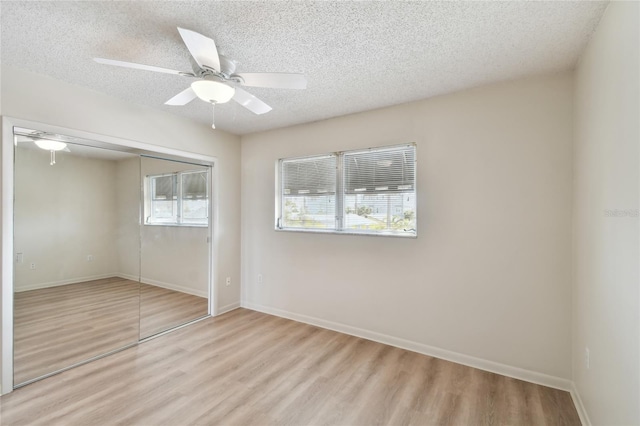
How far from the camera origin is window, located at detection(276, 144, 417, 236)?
3.10 m

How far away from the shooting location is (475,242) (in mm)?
2676

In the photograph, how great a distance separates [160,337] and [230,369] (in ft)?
4.03

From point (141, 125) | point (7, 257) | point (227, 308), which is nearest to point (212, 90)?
point (141, 125)

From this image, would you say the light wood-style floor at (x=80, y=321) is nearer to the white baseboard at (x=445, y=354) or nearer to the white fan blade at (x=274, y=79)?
the white baseboard at (x=445, y=354)

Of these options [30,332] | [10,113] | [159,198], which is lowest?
[30,332]

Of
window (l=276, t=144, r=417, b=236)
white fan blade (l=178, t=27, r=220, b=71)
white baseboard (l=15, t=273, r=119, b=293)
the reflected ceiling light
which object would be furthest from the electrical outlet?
the reflected ceiling light

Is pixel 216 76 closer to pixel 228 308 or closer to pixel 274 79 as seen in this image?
pixel 274 79

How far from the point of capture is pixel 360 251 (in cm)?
333

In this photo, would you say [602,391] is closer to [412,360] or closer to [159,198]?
[412,360]

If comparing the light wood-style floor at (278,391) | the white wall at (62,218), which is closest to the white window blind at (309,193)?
the light wood-style floor at (278,391)

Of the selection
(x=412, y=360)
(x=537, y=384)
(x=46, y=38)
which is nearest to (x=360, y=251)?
(x=412, y=360)

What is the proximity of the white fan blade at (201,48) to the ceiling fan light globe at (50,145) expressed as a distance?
6.13 ft

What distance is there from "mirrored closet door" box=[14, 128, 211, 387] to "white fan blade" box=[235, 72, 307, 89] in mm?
2013

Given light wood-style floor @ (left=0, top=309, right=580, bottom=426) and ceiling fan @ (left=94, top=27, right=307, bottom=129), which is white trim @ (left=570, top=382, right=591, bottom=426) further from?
ceiling fan @ (left=94, top=27, right=307, bottom=129)
